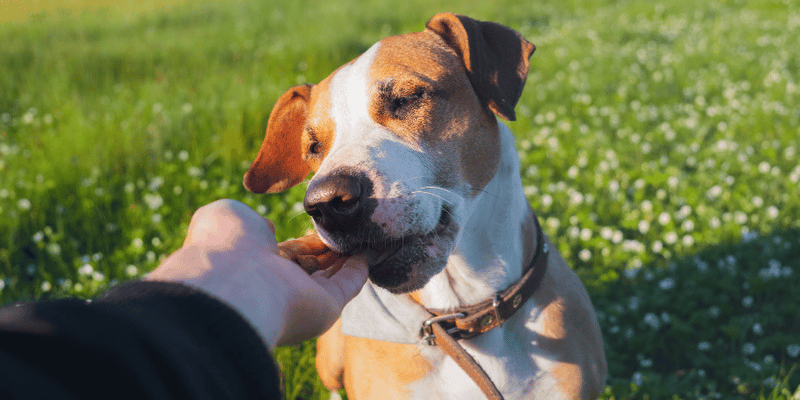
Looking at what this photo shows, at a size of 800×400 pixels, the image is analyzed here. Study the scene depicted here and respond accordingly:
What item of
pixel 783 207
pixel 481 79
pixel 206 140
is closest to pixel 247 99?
pixel 206 140

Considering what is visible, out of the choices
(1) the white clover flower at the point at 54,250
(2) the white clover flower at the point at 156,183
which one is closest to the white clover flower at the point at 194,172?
(2) the white clover flower at the point at 156,183

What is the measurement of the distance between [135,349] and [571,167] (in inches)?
196

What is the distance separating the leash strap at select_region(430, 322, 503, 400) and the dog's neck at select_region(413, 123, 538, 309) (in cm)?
15

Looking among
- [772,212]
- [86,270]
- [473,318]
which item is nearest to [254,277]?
[473,318]

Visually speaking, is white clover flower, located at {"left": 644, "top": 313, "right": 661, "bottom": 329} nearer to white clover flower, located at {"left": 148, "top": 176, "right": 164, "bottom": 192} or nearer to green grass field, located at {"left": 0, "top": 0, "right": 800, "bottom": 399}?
green grass field, located at {"left": 0, "top": 0, "right": 800, "bottom": 399}

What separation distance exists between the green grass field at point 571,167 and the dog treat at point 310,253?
1.94ft

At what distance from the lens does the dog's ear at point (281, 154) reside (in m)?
2.71

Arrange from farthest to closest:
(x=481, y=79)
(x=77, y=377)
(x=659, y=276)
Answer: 1. (x=659, y=276)
2. (x=481, y=79)
3. (x=77, y=377)

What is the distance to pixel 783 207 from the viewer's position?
4.41 m

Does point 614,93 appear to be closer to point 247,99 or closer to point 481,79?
point 247,99

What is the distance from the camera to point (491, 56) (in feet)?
7.62

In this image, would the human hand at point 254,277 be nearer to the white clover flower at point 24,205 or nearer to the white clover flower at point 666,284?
the white clover flower at point 666,284

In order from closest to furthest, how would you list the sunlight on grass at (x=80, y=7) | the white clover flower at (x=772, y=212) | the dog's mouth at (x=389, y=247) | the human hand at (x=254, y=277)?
the human hand at (x=254, y=277), the dog's mouth at (x=389, y=247), the white clover flower at (x=772, y=212), the sunlight on grass at (x=80, y=7)

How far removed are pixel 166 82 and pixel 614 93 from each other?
596 cm
